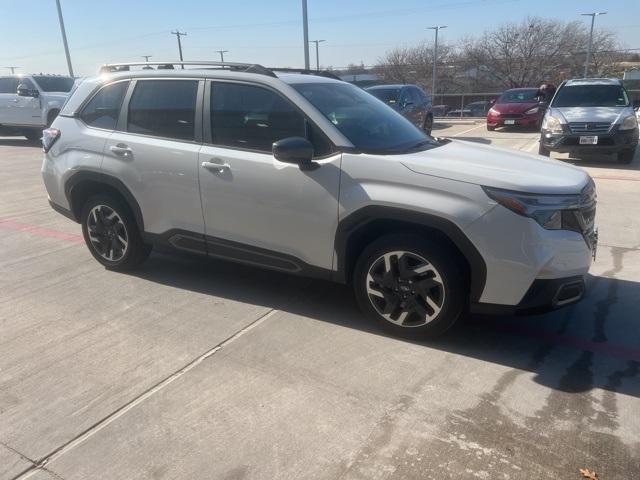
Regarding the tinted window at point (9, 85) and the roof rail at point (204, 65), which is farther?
the tinted window at point (9, 85)

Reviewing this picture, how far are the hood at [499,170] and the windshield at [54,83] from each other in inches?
629

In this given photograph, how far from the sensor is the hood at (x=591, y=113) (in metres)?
10.1

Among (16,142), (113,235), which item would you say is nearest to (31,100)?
(16,142)

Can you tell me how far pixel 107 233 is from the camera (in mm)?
5020

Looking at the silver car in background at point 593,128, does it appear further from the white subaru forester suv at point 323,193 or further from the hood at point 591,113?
the white subaru forester suv at point 323,193

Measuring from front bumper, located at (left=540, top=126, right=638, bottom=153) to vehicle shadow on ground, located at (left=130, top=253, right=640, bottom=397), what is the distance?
20.2ft

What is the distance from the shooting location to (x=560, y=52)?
188 feet

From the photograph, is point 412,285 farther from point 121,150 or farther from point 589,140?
point 589,140

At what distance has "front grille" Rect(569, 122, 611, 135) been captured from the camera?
33.0 ft

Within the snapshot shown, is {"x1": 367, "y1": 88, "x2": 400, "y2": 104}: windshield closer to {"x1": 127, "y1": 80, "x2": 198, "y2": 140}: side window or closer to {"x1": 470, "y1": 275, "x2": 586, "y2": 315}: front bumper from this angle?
{"x1": 127, "y1": 80, "x2": 198, "y2": 140}: side window

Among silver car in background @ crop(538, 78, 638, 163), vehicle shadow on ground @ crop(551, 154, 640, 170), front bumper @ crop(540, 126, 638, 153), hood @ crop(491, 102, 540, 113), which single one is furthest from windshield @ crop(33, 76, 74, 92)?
vehicle shadow on ground @ crop(551, 154, 640, 170)

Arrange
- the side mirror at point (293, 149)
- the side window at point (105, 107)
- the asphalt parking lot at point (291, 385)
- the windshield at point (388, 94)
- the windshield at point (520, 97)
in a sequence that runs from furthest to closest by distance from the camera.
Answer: the windshield at point (520, 97)
the windshield at point (388, 94)
the side window at point (105, 107)
the side mirror at point (293, 149)
the asphalt parking lot at point (291, 385)

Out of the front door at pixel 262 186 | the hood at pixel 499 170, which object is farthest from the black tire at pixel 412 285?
the hood at pixel 499 170

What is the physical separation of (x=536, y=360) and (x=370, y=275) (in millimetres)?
1193
